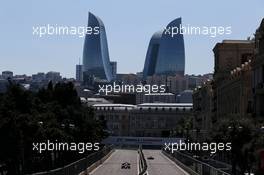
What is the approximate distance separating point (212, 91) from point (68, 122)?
58712mm

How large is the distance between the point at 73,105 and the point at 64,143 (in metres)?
36.0

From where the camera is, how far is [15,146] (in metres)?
61.6

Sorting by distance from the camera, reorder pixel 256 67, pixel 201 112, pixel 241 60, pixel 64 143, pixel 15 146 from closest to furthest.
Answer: pixel 15 146
pixel 64 143
pixel 256 67
pixel 241 60
pixel 201 112

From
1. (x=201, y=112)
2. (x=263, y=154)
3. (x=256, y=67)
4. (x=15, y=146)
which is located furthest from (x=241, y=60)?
(x=263, y=154)

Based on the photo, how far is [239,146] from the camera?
68500 mm

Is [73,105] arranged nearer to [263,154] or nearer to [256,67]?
[256,67]

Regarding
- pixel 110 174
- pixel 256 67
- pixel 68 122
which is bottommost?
pixel 110 174

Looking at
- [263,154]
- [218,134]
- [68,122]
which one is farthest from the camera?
[68,122]

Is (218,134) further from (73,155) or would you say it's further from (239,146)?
(73,155)

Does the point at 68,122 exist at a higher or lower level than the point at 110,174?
higher

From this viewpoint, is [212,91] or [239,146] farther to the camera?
[212,91]

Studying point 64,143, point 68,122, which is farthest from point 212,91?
point 64,143

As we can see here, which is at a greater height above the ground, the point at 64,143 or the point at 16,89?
the point at 16,89

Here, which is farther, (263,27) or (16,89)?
(263,27)
